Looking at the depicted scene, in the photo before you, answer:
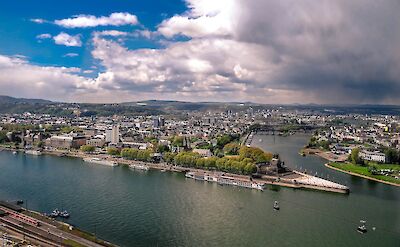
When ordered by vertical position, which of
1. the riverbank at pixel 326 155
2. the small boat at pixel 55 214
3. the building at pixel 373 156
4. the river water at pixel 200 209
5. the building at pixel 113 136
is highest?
the building at pixel 113 136

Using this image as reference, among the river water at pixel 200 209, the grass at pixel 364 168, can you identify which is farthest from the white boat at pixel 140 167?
the grass at pixel 364 168

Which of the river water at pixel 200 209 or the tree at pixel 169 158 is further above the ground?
the tree at pixel 169 158

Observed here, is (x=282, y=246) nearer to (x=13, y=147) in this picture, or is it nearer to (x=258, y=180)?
(x=258, y=180)

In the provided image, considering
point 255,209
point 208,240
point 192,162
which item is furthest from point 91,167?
point 208,240

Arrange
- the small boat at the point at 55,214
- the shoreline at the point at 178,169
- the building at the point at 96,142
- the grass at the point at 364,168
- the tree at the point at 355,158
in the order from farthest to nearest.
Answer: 1. the building at the point at 96,142
2. the tree at the point at 355,158
3. the grass at the point at 364,168
4. the shoreline at the point at 178,169
5. the small boat at the point at 55,214

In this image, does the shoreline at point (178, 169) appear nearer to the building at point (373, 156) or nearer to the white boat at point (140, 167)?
the white boat at point (140, 167)

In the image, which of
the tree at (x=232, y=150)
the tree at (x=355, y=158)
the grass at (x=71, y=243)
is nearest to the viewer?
the grass at (x=71, y=243)
